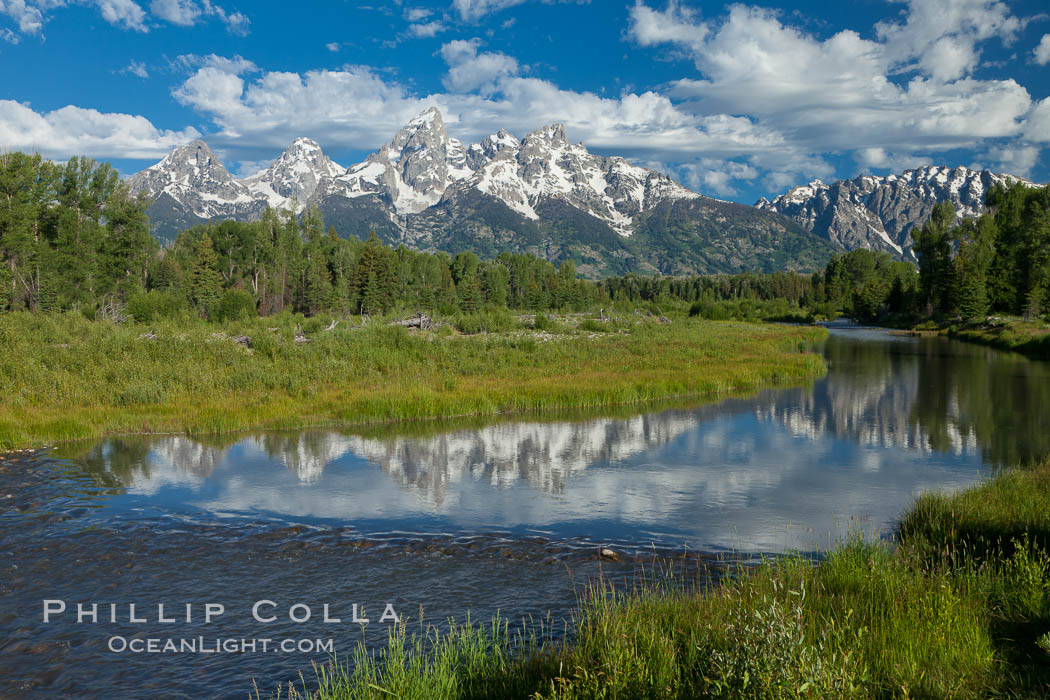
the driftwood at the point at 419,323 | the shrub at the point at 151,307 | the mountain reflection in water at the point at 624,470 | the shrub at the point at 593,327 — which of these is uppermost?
the shrub at the point at 151,307

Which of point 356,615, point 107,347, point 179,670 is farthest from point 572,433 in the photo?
point 107,347

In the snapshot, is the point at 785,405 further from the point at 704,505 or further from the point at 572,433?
the point at 704,505

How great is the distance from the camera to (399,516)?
16.2 m

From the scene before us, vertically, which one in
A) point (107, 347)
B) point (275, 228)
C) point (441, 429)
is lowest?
point (441, 429)

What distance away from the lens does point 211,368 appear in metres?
33.6

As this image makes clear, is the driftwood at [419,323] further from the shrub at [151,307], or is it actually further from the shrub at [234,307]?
the shrub at [234,307]

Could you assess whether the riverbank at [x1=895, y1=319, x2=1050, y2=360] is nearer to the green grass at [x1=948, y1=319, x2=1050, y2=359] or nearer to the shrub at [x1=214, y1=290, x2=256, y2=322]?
the green grass at [x1=948, y1=319, x2=1050, y2=359]

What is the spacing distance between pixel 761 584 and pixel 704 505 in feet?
25.5

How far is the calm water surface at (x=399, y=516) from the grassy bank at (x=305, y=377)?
2.38 meters

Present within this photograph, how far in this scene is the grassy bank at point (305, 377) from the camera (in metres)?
26.9

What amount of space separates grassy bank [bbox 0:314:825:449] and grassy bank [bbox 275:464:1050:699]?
20.1 meters

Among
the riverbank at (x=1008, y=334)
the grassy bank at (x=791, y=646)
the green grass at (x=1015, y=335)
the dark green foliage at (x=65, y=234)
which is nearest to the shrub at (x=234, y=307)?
the dark green foliage at (x=65, y=234)

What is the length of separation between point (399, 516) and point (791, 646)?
38.0ft

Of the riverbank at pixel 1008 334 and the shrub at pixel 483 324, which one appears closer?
the riverbank at pixel 1008 334
